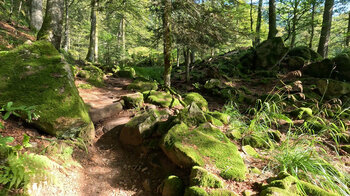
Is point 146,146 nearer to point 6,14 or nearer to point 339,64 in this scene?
point 339,64

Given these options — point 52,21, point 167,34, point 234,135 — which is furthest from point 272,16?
point 52,21

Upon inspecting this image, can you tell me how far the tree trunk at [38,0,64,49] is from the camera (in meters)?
6.12

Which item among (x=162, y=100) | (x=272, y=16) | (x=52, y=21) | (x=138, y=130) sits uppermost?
(x=272, y=16)

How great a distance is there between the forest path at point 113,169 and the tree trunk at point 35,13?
984 cm

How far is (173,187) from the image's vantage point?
7.70ft

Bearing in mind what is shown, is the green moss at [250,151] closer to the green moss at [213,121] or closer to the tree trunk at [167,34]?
the green moss at [213,121]

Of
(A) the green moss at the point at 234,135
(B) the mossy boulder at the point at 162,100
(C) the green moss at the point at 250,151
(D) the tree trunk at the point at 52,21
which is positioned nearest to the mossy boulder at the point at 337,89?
(A) the green moss at the point at 234,135

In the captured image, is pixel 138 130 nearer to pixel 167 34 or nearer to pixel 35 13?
pixel 167 34

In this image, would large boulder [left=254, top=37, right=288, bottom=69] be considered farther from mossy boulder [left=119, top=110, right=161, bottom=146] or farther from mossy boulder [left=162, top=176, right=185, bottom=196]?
mossy boulder [left=162, top=176, right=185, bottom=196]

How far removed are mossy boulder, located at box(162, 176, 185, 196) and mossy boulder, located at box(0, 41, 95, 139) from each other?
79.6 inches

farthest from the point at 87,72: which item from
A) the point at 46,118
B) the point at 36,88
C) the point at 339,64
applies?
the point at 339,64

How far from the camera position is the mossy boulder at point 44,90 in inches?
120

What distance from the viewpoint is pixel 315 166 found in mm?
2482

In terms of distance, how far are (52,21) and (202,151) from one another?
6.88m
